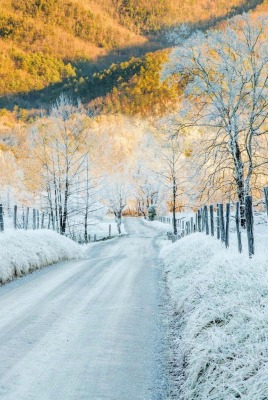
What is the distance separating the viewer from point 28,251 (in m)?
14.5

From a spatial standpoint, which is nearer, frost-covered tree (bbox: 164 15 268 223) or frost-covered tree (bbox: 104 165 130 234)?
frost-covered tree (bbox: 164 15 268 223)

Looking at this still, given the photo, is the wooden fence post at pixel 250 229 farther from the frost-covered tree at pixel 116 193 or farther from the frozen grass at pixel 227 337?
the frost-covered tree at pixel 116 193

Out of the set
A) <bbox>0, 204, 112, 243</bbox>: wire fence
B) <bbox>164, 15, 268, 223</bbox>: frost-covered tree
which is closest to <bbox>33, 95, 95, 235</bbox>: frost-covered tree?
<bbox>0, 204, 112, 243</bbox>: wire fence

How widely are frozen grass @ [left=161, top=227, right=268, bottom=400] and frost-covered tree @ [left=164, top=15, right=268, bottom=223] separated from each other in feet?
39.5

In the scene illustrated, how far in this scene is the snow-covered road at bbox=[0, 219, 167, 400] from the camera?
421cm

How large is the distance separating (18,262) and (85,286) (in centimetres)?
336

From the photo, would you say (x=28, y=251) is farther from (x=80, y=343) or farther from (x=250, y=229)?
(x=80, y=343)

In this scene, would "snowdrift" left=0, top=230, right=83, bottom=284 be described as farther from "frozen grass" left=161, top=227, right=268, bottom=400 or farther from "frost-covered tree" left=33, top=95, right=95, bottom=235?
"frost-covered tree" left=33, top=95, right=95, bottom=235

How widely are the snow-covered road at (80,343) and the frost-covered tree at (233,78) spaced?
36.8 feet

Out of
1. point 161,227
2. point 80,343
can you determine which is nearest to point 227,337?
point 80,343

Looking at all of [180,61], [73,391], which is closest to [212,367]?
[73,391]

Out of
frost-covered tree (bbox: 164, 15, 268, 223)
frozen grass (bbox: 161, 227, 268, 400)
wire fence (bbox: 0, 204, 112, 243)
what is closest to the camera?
frozen grass (bbox: 161, 227, 268, 400)

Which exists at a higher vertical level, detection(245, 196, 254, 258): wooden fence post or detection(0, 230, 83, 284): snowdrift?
detection(245, 196, 254, 258): wooden fence post

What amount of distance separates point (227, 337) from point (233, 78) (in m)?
17.3
